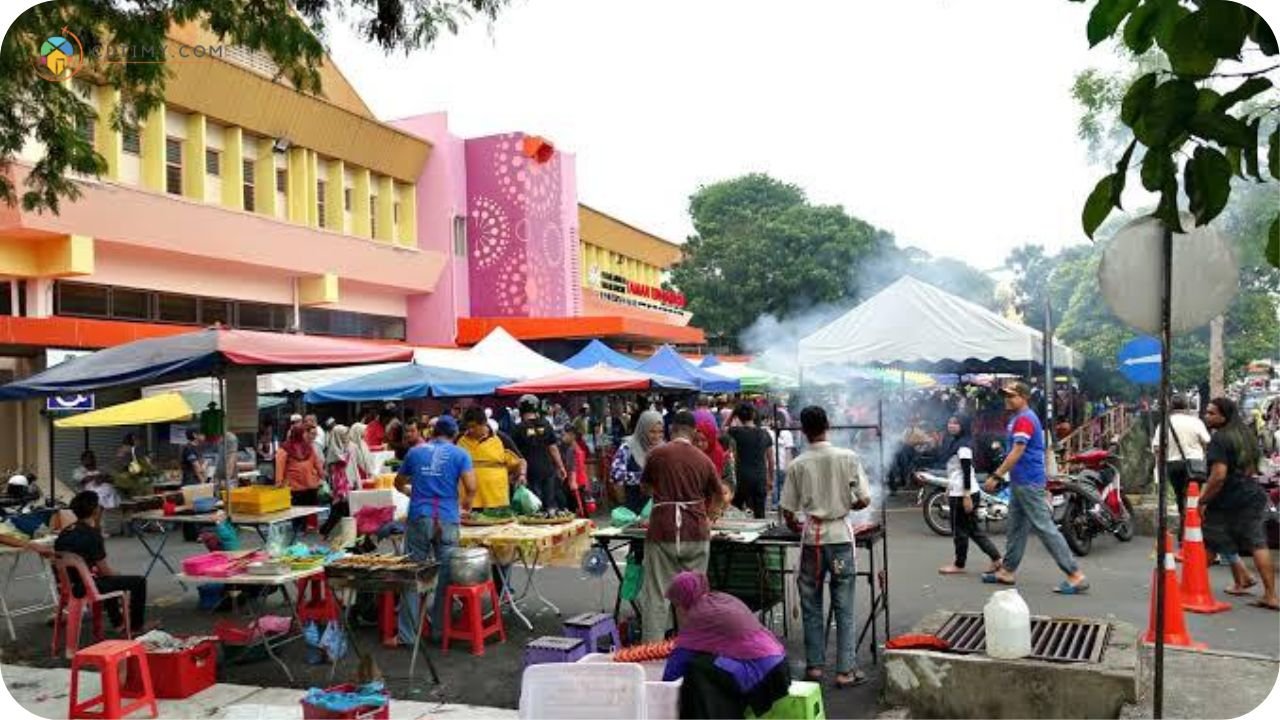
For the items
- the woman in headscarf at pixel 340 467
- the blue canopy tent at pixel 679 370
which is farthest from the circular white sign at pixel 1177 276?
the blue canopy tent at pixel 679 370

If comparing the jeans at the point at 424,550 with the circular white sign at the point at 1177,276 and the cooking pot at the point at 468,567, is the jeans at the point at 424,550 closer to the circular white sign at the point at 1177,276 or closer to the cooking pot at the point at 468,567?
the cooking pot at the point at 468,567

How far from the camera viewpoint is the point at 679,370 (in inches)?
639

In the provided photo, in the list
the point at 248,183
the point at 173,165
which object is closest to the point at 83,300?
the point at 173,165

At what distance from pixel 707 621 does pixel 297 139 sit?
1955 cm

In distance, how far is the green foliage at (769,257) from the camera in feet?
126

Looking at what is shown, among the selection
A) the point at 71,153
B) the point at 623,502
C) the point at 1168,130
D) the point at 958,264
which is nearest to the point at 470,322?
the point at 623,502

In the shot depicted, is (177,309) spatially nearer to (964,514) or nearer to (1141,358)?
(964,514)

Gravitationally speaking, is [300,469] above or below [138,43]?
below

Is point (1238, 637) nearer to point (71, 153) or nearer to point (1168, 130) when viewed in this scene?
point (1168, 130)

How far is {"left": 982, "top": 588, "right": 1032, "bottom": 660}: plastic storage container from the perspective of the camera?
5.17 meters

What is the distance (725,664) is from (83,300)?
52.0 feet

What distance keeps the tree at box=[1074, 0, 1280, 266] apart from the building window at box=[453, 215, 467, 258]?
24.6 metres

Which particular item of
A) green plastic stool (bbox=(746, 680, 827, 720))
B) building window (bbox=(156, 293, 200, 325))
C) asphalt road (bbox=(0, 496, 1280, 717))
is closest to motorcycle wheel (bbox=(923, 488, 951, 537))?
asphalt road (bbox=(0, 496, 1280, 717))

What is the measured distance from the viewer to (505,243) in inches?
1044
